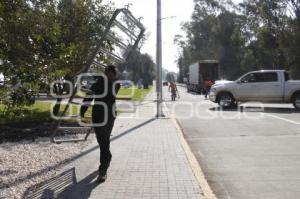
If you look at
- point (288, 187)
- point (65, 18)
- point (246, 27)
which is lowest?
point (288, 187)

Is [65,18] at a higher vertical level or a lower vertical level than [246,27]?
lower

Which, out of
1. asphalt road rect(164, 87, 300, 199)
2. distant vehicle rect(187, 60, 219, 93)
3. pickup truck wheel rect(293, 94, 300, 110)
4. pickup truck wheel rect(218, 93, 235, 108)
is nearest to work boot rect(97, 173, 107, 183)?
asphalt road rect(164, 87, 300, 199)

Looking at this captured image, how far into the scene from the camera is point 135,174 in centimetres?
902

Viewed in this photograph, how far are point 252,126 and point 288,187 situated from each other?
9.93m

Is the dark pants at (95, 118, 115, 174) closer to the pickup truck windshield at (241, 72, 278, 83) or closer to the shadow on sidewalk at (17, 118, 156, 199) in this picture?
the shadow on sidewalk at (17, 118, 156, 199)

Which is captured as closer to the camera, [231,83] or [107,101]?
[107,101]

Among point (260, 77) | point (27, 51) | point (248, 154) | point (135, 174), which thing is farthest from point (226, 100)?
point (135, 174)

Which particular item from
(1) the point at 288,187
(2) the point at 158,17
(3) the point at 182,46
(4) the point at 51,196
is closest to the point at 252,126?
(2) the point at 158,17

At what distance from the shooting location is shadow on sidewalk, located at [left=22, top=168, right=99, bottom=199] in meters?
7.43

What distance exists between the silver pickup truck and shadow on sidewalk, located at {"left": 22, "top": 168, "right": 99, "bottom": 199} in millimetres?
19486

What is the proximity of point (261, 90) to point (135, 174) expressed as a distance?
19.1 metres

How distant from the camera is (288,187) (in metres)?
8.37

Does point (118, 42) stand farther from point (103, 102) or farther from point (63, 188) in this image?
point (63, 188)

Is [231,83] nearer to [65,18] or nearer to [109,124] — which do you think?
[65,18]
